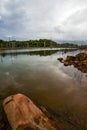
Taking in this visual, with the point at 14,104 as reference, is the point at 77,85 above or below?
below

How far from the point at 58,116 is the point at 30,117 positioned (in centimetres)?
310

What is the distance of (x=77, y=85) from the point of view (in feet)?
60.6

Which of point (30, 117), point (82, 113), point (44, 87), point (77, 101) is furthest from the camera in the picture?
point (44, 87)

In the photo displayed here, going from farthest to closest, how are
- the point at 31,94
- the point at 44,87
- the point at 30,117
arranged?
the point at 44,87
the point at 31,94
the point at 30,117

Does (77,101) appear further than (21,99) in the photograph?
Yes

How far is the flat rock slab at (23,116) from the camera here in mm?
7658

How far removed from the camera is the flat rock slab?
7.66 m

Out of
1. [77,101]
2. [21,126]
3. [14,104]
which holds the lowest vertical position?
[77,101]

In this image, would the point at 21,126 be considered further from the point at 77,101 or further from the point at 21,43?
the point at 21,43

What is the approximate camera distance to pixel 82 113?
1105 centimetres

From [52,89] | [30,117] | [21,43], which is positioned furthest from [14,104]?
[21,43]

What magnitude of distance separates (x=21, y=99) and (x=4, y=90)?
7.67 meters

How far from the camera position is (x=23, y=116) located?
318 inches

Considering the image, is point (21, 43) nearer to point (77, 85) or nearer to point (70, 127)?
point (77, 85)
